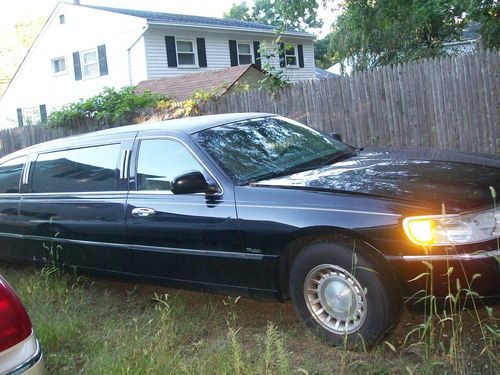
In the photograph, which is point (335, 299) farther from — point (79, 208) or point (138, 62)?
point (138, 62)

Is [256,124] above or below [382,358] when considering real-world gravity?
above

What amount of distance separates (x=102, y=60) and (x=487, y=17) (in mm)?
15598

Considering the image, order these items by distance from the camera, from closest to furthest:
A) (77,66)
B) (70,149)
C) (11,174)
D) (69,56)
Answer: (70,149) < (11,174) < (77,66) < (69,56)

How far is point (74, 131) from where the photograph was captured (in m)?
12.9

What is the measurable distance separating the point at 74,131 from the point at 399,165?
1029 cm

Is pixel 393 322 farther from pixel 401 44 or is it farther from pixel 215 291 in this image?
pixel 401 44

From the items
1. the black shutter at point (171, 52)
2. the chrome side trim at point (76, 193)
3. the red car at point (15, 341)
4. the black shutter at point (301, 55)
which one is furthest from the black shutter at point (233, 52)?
the red car at point (15, 341)

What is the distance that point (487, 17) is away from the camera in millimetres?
12438

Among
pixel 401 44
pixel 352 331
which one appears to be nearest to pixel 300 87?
pixel 352 331

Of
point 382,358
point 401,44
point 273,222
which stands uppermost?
point 401,44

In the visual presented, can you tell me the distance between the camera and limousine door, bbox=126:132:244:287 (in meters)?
3.90

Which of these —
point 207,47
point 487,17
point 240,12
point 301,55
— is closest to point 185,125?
point 487,17

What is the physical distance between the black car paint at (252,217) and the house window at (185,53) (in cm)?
1810

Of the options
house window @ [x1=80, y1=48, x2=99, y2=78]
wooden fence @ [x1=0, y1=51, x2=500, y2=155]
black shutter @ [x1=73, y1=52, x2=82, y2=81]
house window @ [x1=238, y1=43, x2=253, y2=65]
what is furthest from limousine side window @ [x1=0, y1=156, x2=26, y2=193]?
house window @ [x1=238, y1=43, x2=253, y2=65]
